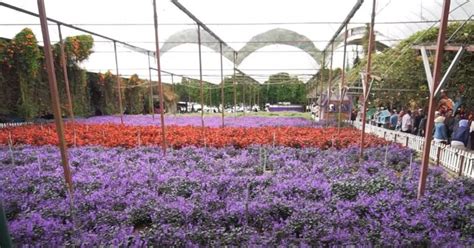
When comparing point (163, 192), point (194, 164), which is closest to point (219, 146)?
point (194, 164)

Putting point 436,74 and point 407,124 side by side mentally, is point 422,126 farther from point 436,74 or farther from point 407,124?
point 436,74

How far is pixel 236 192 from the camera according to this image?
5594 millimetres

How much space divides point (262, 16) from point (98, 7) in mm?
5555

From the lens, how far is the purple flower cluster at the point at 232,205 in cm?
383

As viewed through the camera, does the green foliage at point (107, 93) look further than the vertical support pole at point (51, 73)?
Yes

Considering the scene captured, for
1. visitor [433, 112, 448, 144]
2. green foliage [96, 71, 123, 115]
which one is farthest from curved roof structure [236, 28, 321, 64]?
green foliage [96, 71, 123, 115]

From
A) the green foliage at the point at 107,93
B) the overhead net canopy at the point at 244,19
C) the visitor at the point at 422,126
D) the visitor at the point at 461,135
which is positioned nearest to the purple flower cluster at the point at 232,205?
the visitor at the point at 461,135

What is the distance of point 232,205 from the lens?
4828mm

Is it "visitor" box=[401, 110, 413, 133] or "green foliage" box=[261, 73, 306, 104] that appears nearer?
"visitor" box=[401, 110, 413, 133]

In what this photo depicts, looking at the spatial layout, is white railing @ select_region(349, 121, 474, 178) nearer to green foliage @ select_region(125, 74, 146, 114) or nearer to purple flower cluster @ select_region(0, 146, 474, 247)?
purple flower cluster @ select_region(0, 146, 474, 247)

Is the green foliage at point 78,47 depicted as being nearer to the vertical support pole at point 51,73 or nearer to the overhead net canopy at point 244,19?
the overhead net canopy at point 244,19

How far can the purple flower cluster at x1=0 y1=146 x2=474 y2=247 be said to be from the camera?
12.6 ft

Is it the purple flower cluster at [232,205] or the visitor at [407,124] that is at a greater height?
the visitor at [407,124]

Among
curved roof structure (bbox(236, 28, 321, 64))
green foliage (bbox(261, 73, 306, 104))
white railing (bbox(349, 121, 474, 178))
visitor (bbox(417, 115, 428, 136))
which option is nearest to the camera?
white railing (bbox(349, 121, 474, 178))
